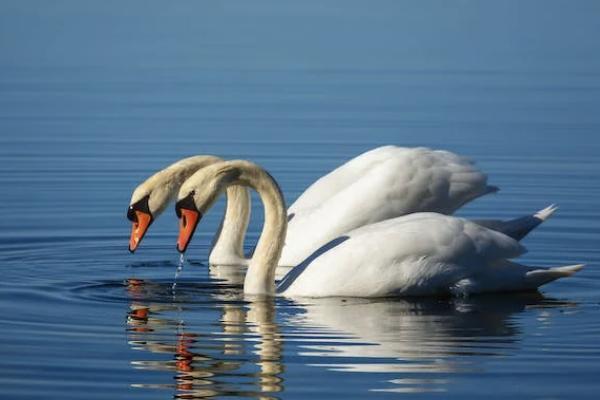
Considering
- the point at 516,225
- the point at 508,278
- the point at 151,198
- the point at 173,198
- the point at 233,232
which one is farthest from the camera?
the point at 233,232

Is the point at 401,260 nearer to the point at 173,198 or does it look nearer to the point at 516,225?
the point at 516,225

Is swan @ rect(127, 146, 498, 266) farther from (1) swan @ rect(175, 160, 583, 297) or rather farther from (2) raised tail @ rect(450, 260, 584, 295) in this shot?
(2) raised tail @ rect(450, 260, 584, 295)

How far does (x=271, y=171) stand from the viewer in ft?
66.1

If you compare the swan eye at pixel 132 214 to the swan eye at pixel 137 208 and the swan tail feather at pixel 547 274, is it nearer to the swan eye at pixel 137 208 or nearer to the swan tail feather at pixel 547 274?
the swan eye at pixel 137 208

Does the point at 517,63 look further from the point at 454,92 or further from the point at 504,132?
the point at 504,132

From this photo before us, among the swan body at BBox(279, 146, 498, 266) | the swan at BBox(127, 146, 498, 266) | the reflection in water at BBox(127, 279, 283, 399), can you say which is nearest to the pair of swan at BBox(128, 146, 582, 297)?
the swan at BBox(127, 146, 498, 266)

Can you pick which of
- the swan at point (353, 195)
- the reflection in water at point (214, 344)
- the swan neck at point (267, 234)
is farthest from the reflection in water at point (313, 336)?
the swan at point (353, 195)

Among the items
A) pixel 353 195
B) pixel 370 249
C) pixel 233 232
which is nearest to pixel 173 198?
pixel 233 232

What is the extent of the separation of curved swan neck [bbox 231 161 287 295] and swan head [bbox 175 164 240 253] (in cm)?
18

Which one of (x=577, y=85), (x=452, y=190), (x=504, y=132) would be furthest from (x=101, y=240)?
(x=577, y=85)

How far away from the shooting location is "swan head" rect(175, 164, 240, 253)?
45.8ft

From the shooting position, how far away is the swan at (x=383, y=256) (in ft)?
44.2

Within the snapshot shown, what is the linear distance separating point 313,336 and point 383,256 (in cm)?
153

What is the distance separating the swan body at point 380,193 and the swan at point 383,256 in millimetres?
1777
